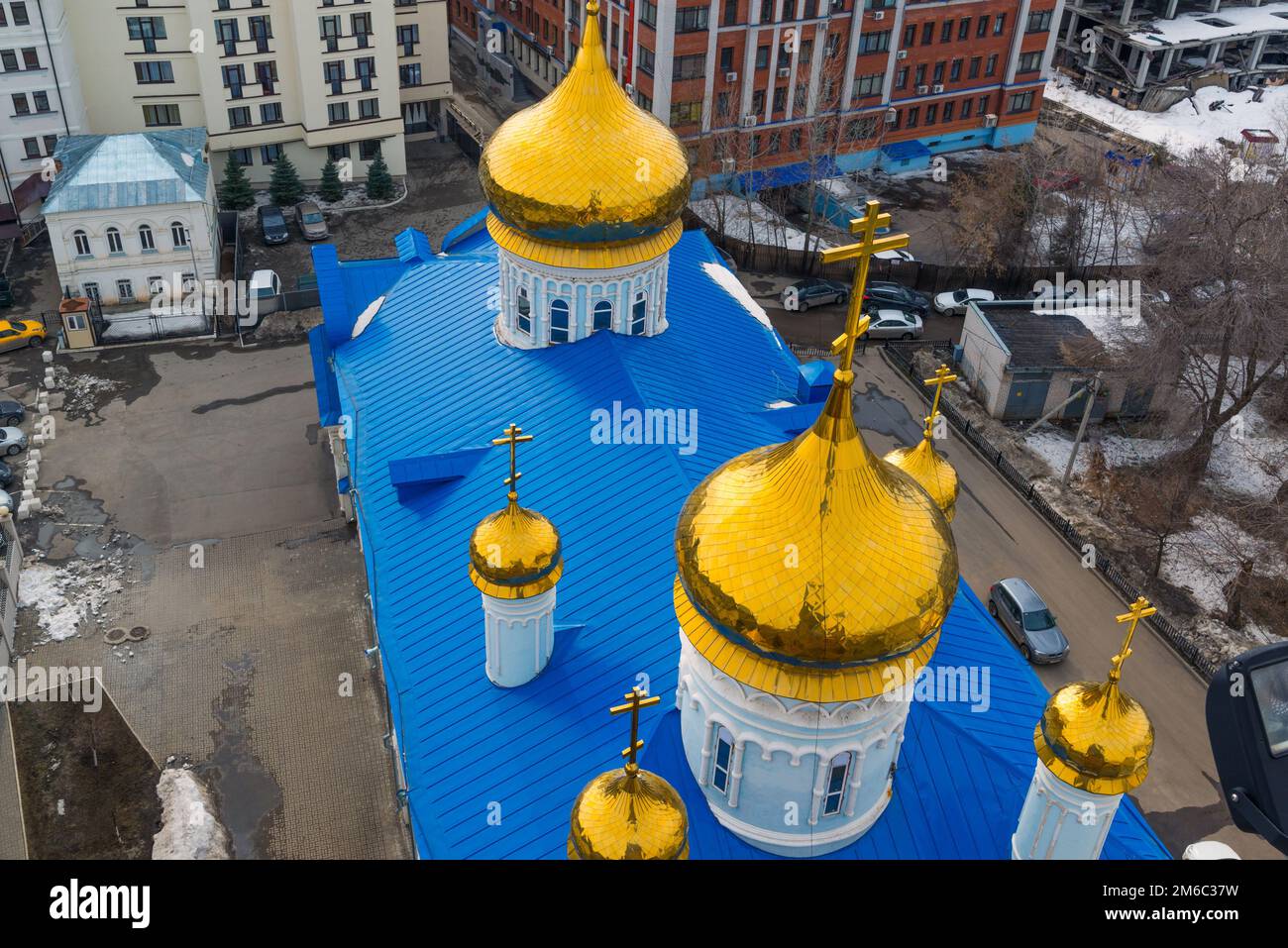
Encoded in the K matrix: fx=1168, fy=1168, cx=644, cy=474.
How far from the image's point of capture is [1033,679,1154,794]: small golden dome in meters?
13.1

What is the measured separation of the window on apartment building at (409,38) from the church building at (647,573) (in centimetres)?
2149

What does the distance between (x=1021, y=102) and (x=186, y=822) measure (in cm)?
4348

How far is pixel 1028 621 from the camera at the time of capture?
25859mm

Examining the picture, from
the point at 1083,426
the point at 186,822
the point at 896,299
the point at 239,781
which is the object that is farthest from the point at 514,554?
the point at 896,299

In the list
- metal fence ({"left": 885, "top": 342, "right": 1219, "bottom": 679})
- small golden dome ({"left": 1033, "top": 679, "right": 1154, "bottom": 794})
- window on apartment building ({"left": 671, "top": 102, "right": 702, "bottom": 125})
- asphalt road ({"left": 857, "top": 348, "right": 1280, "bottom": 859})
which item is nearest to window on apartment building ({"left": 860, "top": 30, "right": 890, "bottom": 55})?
window on apartment building ({"left": 671, "top": 102, "right": 702, "bottom": 125})

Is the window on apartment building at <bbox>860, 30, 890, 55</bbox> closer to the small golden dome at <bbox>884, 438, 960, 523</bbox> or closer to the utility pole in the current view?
the utility pole

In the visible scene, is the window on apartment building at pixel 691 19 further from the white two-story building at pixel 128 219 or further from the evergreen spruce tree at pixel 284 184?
the white two-story building at pixel 128 219

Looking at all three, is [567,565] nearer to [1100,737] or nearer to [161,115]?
[1100,737]

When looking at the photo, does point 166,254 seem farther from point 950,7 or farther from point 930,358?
point 950,7

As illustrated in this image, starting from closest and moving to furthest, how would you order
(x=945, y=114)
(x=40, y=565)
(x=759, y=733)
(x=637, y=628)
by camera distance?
(x=759, y=733)
(x=637, y=628)
(x=40, y=565)
(x=945, y=114)

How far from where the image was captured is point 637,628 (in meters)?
17.3

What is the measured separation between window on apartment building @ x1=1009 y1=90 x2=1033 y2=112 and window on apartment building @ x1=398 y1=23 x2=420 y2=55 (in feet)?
81.1

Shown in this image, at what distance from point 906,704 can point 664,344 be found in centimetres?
1058


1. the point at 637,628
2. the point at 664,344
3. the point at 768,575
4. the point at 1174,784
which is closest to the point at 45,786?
the point at 637,628
